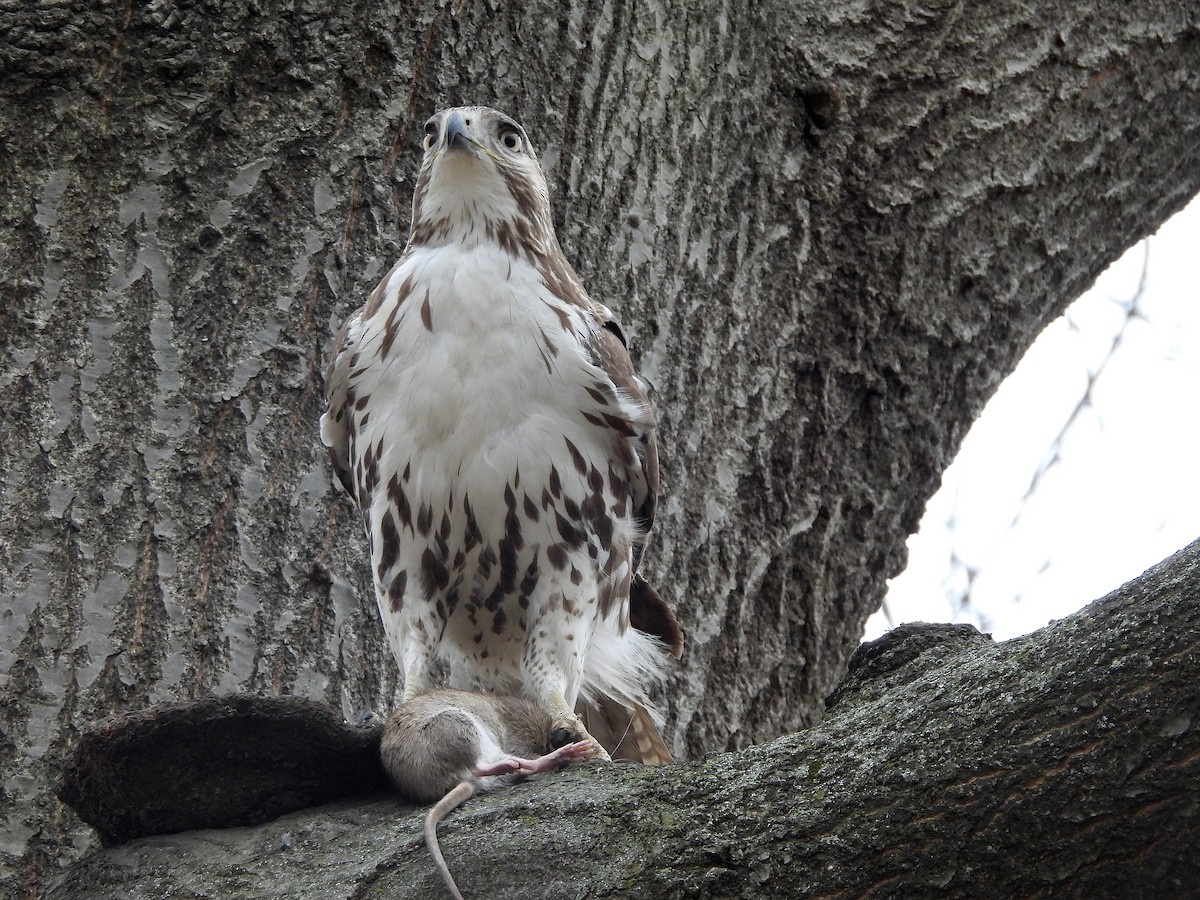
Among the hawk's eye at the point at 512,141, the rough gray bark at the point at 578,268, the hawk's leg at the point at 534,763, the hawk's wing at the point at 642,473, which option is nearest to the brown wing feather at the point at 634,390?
the hawk's wing at the point at 642,473

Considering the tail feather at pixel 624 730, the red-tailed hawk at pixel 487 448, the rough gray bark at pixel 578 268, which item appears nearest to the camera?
the rough gray bark at pixel 578 268

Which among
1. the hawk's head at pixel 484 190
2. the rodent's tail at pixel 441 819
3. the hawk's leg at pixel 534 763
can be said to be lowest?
the rodent's tail at pixel 441 819

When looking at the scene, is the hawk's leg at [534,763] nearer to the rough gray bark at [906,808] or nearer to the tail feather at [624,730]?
the rough gray bark at [906,808]

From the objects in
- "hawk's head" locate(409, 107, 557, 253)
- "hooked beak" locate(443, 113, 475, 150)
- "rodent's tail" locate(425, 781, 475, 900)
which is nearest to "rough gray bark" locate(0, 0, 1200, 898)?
"hawk's head" locate(409, 107, 557, 253)

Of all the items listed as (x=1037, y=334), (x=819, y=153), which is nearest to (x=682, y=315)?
(x=819, y=153)

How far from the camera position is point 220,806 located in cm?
217

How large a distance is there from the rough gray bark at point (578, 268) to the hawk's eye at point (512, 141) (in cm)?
14

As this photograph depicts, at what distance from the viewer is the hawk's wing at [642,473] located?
3.04 m

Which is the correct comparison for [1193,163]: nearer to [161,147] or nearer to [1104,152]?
[1104,152]

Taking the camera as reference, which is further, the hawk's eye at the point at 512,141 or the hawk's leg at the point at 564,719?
the hawk's eye at the point at 512,141

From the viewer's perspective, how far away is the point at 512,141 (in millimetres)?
3201

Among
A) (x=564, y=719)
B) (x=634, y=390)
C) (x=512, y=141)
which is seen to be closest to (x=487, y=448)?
(x=634, y=390)

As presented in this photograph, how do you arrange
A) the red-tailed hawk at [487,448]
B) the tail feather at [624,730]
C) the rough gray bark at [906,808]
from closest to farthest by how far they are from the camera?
the rough gray bark at [906,808] → the red-tailed hawk at [487,448] → the tail feather at [624,730]

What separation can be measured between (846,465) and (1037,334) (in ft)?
2.75
